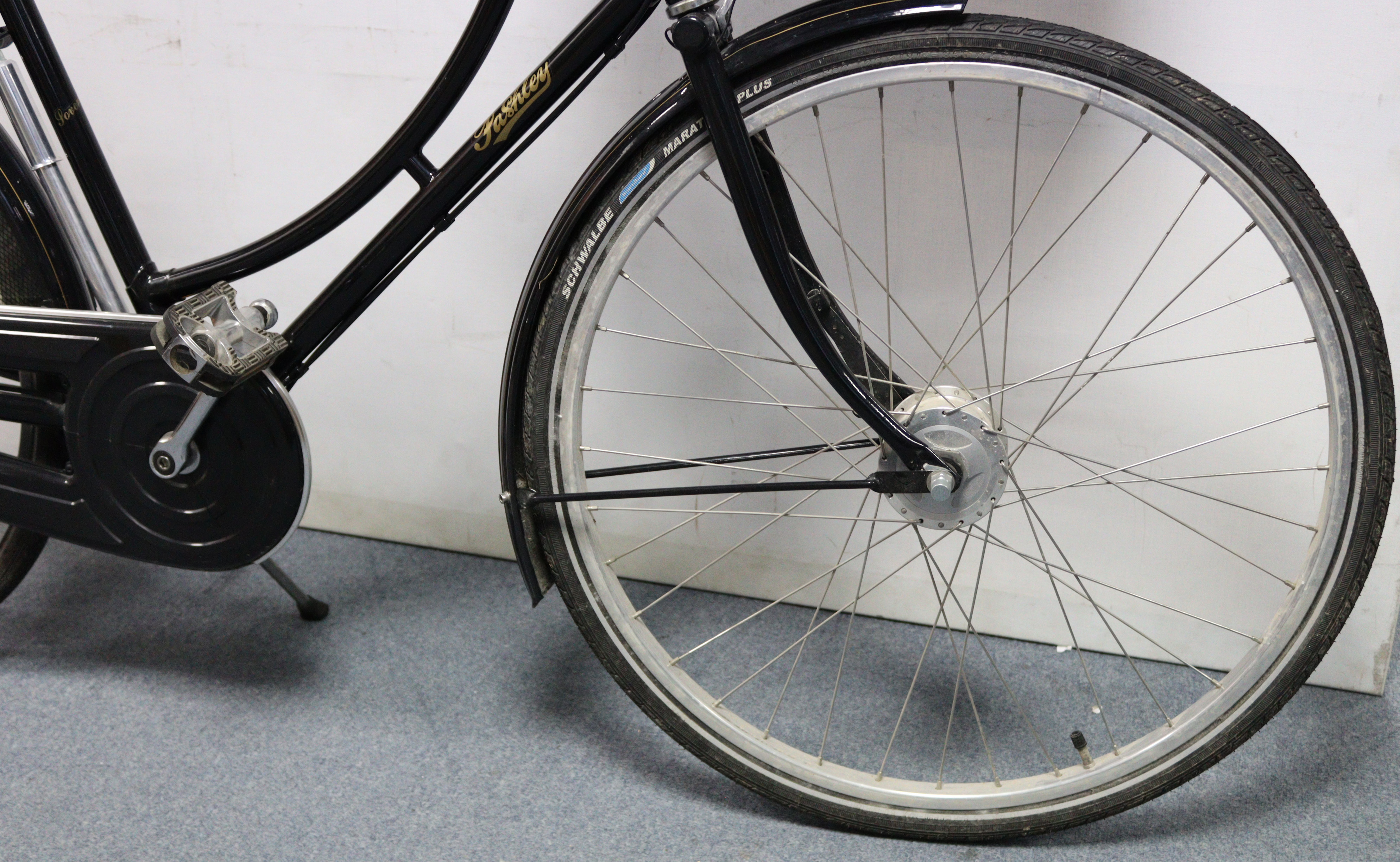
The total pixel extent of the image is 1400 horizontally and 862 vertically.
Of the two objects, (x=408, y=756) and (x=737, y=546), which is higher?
(x=737, y=546)

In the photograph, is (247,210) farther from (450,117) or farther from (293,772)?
(293,772)

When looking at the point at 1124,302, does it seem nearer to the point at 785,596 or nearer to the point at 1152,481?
the point at 1152,481

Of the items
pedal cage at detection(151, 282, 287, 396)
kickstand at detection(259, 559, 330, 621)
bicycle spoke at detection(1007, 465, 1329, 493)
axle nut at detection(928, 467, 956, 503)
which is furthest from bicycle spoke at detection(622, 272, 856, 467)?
kickstand at detection(259, 559, 330, 621)

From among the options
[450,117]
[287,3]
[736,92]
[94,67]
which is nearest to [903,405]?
[736,92]

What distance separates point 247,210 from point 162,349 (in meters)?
0.46

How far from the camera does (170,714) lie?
126cm

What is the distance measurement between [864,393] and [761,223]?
0.58 feet

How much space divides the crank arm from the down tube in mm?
80

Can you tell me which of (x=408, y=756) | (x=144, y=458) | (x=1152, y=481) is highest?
(x=1152, y=481)

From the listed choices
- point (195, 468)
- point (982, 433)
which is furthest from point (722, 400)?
point (195, 468)

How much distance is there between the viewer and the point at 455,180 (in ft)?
3.29

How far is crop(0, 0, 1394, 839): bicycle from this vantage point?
896 millimetres

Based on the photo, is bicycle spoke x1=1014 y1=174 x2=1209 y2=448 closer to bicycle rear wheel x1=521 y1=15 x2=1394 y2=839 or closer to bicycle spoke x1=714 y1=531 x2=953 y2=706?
bicycle rear wheel x1=521 y1=15 x2=1394 y2=839

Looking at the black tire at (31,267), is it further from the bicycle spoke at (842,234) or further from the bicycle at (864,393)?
the bicycle spoke at (842,234)
